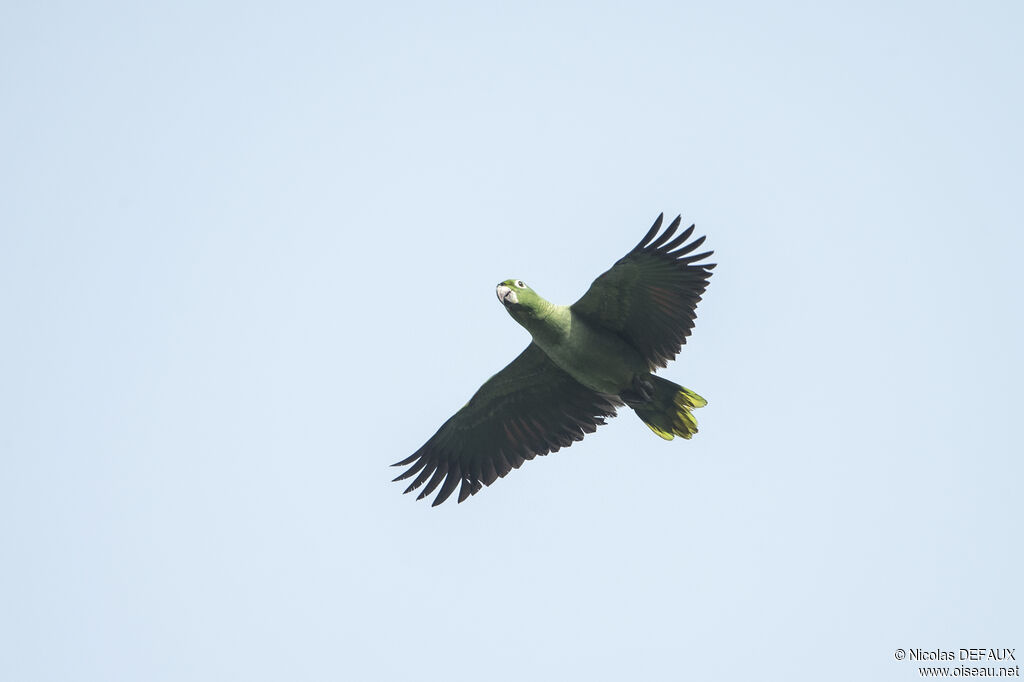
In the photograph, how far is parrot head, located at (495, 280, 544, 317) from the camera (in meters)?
15.1

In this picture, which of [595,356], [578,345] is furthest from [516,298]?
[595,356]

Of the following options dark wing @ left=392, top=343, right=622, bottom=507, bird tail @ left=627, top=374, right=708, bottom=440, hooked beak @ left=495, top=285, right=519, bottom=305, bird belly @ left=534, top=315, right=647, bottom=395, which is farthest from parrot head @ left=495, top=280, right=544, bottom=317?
bird tail @ left=627, top=374, right=708, bottom=440

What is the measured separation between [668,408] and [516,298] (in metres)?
3.01

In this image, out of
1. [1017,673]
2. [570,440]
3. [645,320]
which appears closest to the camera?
[1017,673]

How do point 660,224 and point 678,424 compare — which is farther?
point 678,424

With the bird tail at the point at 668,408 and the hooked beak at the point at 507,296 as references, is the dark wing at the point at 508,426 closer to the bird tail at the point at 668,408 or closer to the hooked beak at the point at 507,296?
the bird tail at the point at 668,408

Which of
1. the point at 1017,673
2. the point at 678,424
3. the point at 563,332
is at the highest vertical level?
the point at 563,332

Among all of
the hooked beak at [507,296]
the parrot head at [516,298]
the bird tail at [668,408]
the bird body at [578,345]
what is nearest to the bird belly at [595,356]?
the bird body at [578,345]

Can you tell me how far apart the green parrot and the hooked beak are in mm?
14

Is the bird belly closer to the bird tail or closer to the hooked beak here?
the bird tail

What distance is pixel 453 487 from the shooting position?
1755 centimetres

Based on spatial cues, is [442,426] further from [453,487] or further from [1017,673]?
[1017,673]

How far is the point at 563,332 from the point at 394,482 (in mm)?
4085

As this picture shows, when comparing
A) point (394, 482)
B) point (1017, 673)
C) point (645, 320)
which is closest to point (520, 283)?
point (645, 320)
